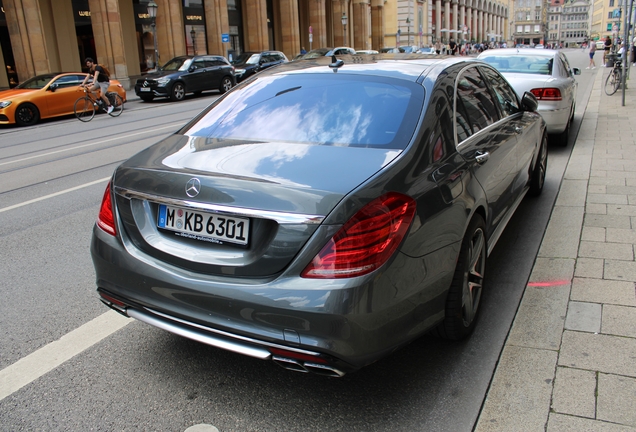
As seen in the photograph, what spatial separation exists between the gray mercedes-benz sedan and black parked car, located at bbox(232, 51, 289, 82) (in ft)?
81.4

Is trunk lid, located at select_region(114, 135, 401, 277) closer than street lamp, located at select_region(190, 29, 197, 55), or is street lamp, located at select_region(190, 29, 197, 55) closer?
trunk lid, located at select_region(114, 135, 401, 277)

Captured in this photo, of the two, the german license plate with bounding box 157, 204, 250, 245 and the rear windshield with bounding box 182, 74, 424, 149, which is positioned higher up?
the rear windshield with bounding box 182, 74, 424, 149

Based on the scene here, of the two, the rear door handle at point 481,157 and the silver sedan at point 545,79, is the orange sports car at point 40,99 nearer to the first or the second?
the silver sedan at point 545,79

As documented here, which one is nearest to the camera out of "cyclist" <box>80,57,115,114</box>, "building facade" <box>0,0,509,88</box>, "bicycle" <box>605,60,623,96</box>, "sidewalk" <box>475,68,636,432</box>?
"sidewalk" <box>475,68,636,432</box>

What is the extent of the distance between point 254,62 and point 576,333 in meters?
27.3

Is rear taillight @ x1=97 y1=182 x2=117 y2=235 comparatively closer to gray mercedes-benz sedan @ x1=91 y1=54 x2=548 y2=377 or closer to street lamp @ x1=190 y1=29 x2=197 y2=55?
gray mercedes-benz sedan @ x1=91 y1=54 x2=548 y2=377

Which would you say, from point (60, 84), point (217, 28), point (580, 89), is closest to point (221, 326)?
point (60, 84)

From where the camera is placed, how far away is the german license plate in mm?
2475

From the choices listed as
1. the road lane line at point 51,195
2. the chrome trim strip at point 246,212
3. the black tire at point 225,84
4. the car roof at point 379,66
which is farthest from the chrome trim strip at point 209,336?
the black tire at point 225,84

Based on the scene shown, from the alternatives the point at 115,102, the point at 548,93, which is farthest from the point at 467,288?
the point at 115,102

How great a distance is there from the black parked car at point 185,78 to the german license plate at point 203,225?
67.0 ft

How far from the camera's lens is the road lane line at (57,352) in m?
3.02

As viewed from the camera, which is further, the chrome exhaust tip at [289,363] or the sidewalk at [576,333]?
the sidewalk at [576,333]

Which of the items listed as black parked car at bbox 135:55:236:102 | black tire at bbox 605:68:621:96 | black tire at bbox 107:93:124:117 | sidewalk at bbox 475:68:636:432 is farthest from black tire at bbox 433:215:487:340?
black parked car at bbox 135:55:236:102
